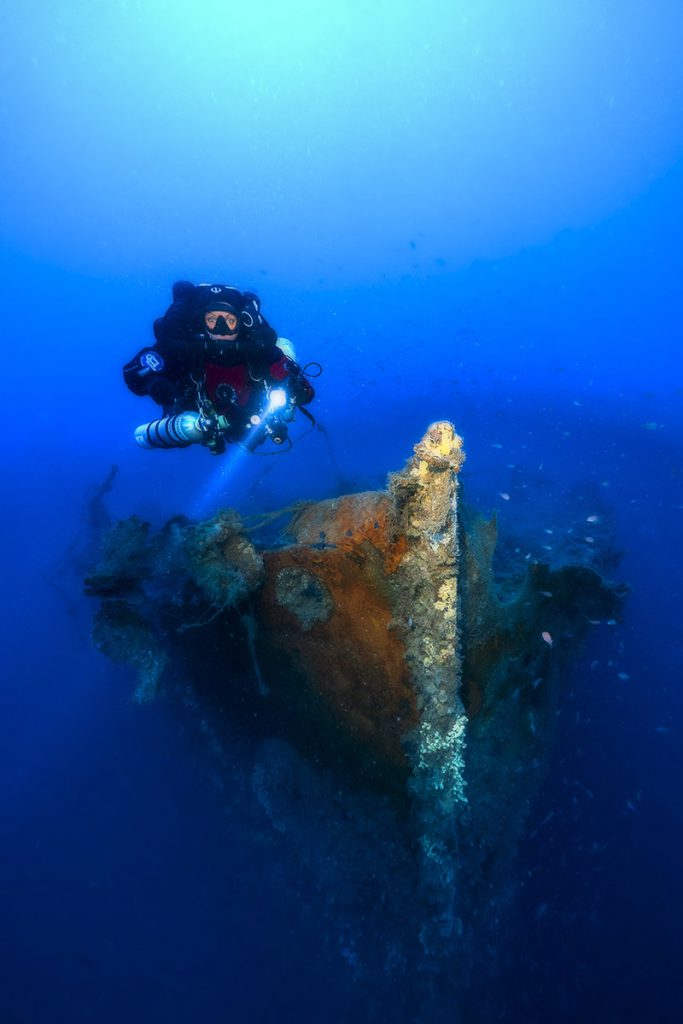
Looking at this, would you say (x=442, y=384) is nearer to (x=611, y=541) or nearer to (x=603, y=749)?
(x=611, y=541)

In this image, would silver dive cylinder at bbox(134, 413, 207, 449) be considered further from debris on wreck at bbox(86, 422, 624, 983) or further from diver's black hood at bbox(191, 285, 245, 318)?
diver's black hood at bbox(191, 285, 245, 318)

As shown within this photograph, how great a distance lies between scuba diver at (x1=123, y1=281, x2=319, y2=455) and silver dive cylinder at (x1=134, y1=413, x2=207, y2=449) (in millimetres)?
11

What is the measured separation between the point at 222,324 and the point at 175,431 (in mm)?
1549

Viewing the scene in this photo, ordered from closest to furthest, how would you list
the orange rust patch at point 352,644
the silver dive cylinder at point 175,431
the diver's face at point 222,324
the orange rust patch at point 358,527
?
1. the orange rust patch at point 358,527
2. the orange rust patch at point 352,644
3. the silver dive cylinder at point 175,431
4. the diver's face at point 222,324

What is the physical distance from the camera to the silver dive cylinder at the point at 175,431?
516cm

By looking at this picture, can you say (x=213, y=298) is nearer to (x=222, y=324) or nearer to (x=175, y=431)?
(x=222, y=324)

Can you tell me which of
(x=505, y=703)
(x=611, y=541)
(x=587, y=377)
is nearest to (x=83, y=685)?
(x=505, y=703)

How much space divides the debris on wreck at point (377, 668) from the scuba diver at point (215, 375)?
123cm

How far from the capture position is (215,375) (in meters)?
5.92

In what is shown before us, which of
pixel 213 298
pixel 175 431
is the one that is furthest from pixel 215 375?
pixel 175 431

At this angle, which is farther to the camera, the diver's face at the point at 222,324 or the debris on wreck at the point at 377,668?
the diver's face at the point at 222,324

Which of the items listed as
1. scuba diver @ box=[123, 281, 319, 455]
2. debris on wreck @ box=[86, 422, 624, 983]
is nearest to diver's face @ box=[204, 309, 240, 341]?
scuba diver @ box=[123, 281, 319, 455]

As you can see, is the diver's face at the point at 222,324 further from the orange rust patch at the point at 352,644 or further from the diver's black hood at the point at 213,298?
the orange rust patch at the point at 352,644

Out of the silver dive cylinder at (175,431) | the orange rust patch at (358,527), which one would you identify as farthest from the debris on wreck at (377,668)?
the silver dive cylinder at (175,431)
